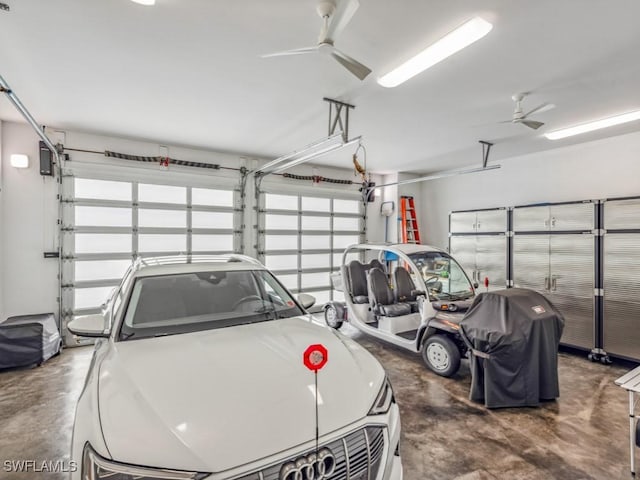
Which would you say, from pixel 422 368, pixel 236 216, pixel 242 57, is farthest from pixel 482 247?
pixel 242 57

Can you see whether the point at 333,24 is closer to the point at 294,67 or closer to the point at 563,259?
the point at 294,67

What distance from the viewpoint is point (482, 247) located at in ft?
21.1

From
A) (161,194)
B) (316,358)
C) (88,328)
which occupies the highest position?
(161,194)

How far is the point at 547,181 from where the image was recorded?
620cm

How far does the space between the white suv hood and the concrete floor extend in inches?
54.0

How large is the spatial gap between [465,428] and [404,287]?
2.58m

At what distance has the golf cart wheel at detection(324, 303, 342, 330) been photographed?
235 inches

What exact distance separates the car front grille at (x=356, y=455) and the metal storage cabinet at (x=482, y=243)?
5635mm

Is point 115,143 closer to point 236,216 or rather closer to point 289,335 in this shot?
point 236,216

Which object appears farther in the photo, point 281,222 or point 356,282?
point 281,222

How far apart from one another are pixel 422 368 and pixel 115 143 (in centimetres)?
637

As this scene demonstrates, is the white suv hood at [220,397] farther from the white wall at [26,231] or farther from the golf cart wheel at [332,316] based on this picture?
the white wall at [26,231]

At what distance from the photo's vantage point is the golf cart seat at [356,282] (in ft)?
18.6

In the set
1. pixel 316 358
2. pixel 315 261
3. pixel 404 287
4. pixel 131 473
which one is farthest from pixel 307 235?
pixel 131 473
